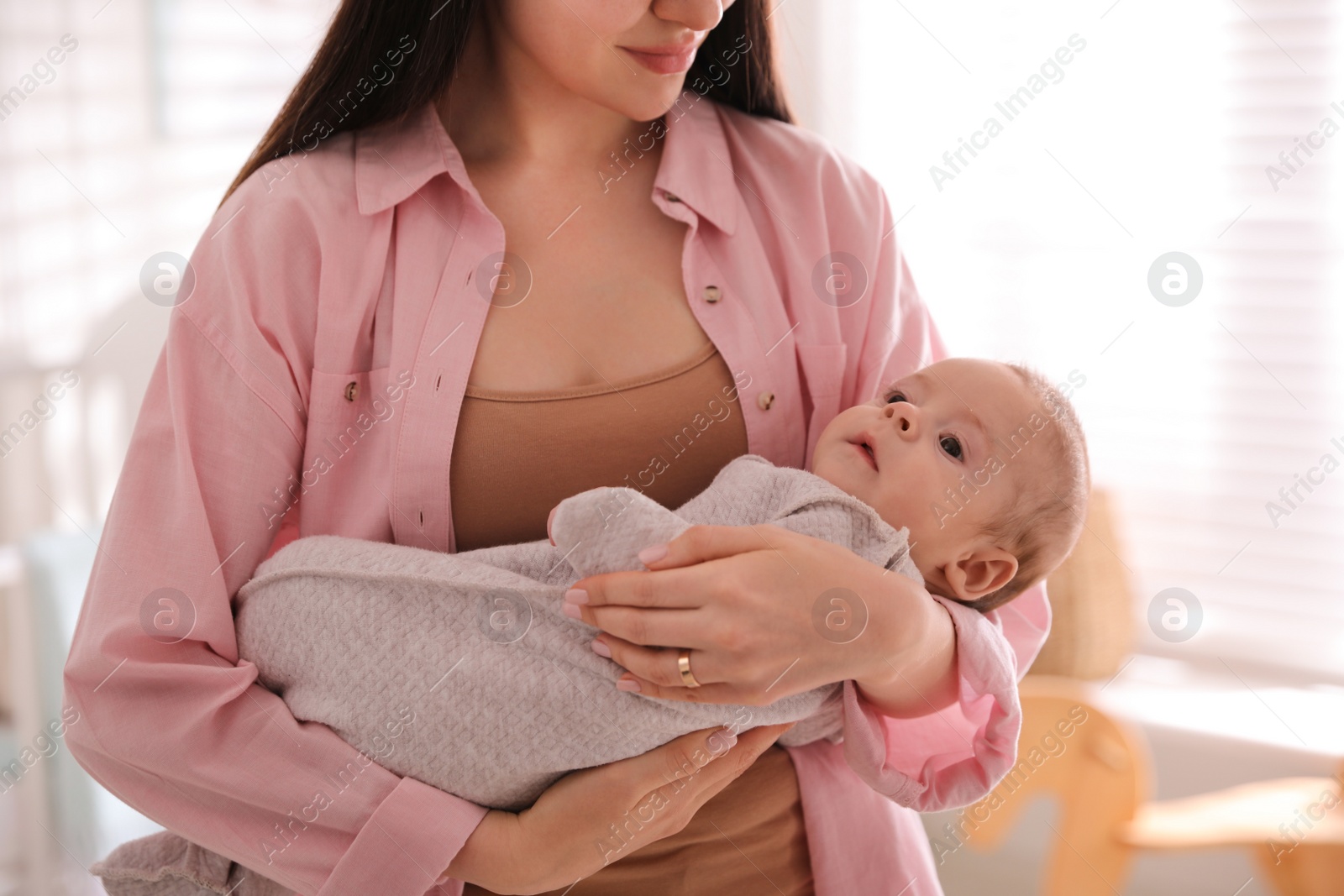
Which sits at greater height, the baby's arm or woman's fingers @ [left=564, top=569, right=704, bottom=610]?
the baby's arm

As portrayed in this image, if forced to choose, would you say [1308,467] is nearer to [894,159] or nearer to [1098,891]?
[1098,891]

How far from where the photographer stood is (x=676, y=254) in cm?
134

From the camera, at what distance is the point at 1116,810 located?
2.20 m

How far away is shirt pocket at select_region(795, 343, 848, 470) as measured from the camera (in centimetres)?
132

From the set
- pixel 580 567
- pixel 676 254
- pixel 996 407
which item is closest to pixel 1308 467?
pixel 996 407

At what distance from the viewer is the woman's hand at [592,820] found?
1049 mm

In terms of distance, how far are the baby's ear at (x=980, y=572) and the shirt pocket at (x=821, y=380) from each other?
221mm

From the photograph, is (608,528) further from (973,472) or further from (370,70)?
(370,70)

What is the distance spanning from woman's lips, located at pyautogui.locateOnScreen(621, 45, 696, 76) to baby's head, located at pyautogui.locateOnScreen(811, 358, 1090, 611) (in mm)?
440

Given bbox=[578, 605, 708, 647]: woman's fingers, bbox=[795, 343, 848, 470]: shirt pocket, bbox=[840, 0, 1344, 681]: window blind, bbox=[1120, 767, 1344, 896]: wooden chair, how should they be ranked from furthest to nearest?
bbox=[840, 0, 1344, 681]: window blind
bbox=[1120, 767, 1344, 896]: wooden chair
bbox=[795, 343, 848, 470]: shirt pocket
bbox=[578, 605, 708, 647]: woman's fingers

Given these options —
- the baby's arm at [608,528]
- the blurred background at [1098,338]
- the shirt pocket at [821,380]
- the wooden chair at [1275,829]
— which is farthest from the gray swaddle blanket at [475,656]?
the wooden chair at [1275,829]

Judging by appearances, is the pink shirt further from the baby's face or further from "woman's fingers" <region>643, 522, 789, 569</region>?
"woman's fingers" <region>643, 522, 789, 569</region>

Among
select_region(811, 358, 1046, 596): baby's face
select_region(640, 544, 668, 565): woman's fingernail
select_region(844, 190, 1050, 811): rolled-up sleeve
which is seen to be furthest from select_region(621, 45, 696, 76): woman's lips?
select_region(640, 544, 668, 565): woman's fingernail

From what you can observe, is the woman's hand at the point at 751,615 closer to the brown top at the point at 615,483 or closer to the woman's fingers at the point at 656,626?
the woman's fingers at the point at 656,626
